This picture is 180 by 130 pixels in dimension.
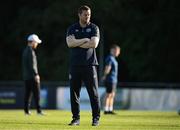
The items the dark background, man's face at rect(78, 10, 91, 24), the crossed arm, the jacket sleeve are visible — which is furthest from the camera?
the dark background

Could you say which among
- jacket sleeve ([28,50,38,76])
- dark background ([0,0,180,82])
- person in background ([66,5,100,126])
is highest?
person in background ([66,5,100,126])

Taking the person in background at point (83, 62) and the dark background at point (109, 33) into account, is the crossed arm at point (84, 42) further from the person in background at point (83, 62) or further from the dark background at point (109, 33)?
the dark background at point (109, 33)

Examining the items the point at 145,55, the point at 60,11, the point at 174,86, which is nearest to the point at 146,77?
the point at 145,55

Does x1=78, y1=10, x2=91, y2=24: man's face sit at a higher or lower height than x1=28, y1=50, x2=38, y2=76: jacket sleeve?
higher

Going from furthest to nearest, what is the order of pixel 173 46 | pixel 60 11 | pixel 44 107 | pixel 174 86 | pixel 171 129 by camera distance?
pixel 60 11
pixel 173 46
pixel 174 86
pixel 44 107
pixel 171 129

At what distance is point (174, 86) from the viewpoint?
34094 mm

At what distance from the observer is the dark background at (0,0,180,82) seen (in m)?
46.8

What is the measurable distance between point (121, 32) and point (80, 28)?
34701mm

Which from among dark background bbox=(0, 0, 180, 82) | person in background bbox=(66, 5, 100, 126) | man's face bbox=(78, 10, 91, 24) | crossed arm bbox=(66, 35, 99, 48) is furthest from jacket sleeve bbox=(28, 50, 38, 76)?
dark background bbox=(0, 0, 180, 82)

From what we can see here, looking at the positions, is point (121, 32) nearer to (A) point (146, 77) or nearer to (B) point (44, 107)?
A: (A) point (146, 77)

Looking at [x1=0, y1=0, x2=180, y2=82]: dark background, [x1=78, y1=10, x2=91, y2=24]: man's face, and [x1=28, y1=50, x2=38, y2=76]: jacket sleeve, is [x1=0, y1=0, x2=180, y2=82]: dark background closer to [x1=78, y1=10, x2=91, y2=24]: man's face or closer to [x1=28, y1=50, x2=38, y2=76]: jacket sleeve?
[x1=28, y1=50, x2=38, y2=76]: jacket sleeve

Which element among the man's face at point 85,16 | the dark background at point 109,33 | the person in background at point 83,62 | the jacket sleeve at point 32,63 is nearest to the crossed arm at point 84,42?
the person in background at point 83,62

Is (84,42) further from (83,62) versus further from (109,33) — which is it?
(109,33)

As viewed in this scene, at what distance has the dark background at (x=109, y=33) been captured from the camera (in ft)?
Result: 153
